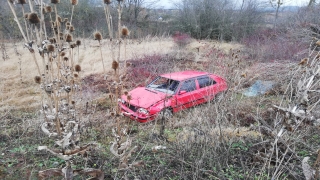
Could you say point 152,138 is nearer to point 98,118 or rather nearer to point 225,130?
point 225,130

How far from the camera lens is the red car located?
19.5ft

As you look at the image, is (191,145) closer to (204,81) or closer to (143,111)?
(143,111)

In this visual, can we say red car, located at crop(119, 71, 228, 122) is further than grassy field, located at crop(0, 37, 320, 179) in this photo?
Yes

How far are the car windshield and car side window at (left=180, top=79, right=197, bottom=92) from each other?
8.8 inches

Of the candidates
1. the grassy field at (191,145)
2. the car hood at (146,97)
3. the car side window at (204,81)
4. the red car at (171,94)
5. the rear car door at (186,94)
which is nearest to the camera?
the grassy field at (191,145)

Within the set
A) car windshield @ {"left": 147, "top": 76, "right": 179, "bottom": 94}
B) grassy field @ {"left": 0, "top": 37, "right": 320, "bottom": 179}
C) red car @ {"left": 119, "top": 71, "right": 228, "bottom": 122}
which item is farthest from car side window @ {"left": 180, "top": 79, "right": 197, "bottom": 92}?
grassy field @ {"left": 0, "top": 37, "right": 320, "bottom": 179}

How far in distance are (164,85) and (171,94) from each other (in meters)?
0.73

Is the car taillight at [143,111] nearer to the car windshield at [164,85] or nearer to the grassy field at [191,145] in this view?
the grassy field at [191,145]

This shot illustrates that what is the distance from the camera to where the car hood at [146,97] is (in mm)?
6082

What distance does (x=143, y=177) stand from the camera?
2.81 metres

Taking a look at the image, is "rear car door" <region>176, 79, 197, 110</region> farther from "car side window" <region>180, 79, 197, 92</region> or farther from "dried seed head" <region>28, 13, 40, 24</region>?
"dried seed head" <region>28, 13, 40, 24</region>

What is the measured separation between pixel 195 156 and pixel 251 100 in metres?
4.76

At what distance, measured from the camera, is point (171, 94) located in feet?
21.0

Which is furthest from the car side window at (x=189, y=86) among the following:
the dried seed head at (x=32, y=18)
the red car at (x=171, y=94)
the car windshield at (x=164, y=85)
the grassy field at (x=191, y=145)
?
the dried seed head at (x=32, y=18)
